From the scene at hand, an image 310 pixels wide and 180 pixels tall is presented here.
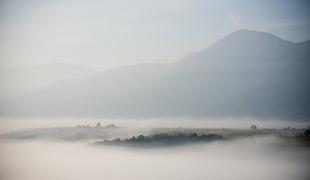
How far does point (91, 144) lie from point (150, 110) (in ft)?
1.96

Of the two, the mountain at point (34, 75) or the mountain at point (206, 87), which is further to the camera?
the mountain at point (34, 75)

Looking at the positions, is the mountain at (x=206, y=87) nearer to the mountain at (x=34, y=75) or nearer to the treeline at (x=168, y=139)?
the mountain at (x=34, y=75)

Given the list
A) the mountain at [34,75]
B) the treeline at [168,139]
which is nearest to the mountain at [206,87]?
the mountain at [34,75]

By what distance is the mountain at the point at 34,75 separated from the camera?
3.79 meters

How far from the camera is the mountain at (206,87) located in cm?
344

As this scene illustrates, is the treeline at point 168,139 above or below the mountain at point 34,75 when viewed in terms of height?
below

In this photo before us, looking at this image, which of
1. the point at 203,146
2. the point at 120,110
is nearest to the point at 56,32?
the point at 120,110

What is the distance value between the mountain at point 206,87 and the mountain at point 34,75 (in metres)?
0.06

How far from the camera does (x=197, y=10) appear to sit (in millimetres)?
3674

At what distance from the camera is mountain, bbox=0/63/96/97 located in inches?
149

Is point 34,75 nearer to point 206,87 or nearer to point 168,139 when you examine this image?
point 168,139

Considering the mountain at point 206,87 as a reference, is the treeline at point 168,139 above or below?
below

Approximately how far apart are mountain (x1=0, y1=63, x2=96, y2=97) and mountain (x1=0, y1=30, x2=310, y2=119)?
0.06 m

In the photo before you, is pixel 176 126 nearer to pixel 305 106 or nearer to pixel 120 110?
pixel 120 110
